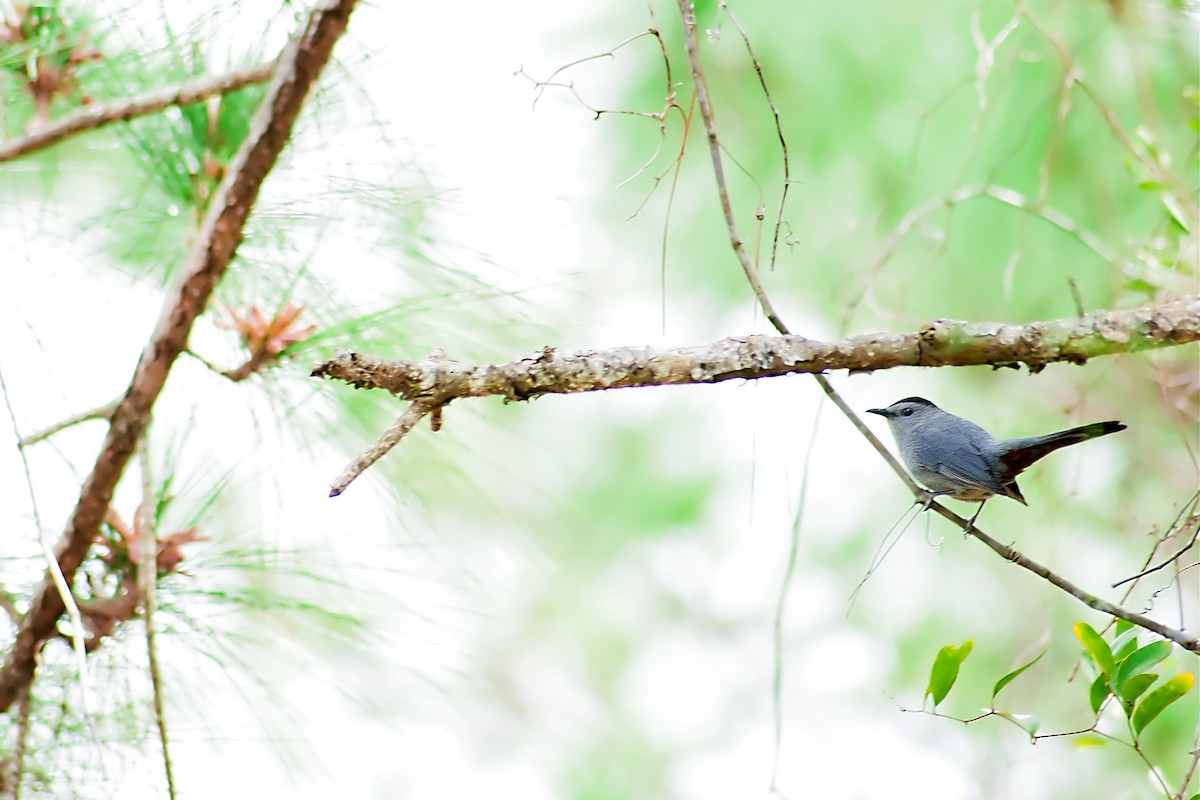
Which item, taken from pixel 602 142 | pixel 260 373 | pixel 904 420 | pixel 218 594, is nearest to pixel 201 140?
pixel 260 373

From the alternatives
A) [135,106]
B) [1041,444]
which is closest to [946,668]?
[1041,444]

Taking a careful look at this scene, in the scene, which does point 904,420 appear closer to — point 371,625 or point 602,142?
point 371,625

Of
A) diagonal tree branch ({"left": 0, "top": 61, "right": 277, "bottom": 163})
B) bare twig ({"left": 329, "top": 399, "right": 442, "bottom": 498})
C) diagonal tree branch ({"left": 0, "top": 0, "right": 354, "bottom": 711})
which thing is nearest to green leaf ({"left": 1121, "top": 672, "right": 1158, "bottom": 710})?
bare twig ({"left": 329, "top": 399, "right": 442, "bottom": 498})

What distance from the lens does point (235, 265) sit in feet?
3.77

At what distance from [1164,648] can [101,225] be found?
1.18 meters

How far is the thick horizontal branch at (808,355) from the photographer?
692mm

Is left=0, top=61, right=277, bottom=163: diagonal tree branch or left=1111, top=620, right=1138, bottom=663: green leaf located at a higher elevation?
left=0, top=61, right=277, bottom=163: diagonal tree branch

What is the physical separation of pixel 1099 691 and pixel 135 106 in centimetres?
103

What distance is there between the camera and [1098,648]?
2.52 feet

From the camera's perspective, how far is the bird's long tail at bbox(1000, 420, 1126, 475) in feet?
2.46

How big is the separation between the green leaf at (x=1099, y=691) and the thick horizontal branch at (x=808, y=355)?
0.25m

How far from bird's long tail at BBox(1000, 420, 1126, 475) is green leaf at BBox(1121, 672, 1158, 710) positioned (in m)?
0.18

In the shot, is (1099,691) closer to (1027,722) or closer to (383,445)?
(1027,722)

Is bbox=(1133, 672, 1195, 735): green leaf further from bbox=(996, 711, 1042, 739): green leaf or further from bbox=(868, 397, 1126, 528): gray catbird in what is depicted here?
bbox=(868, 397, 1126, 528): gray catbird
